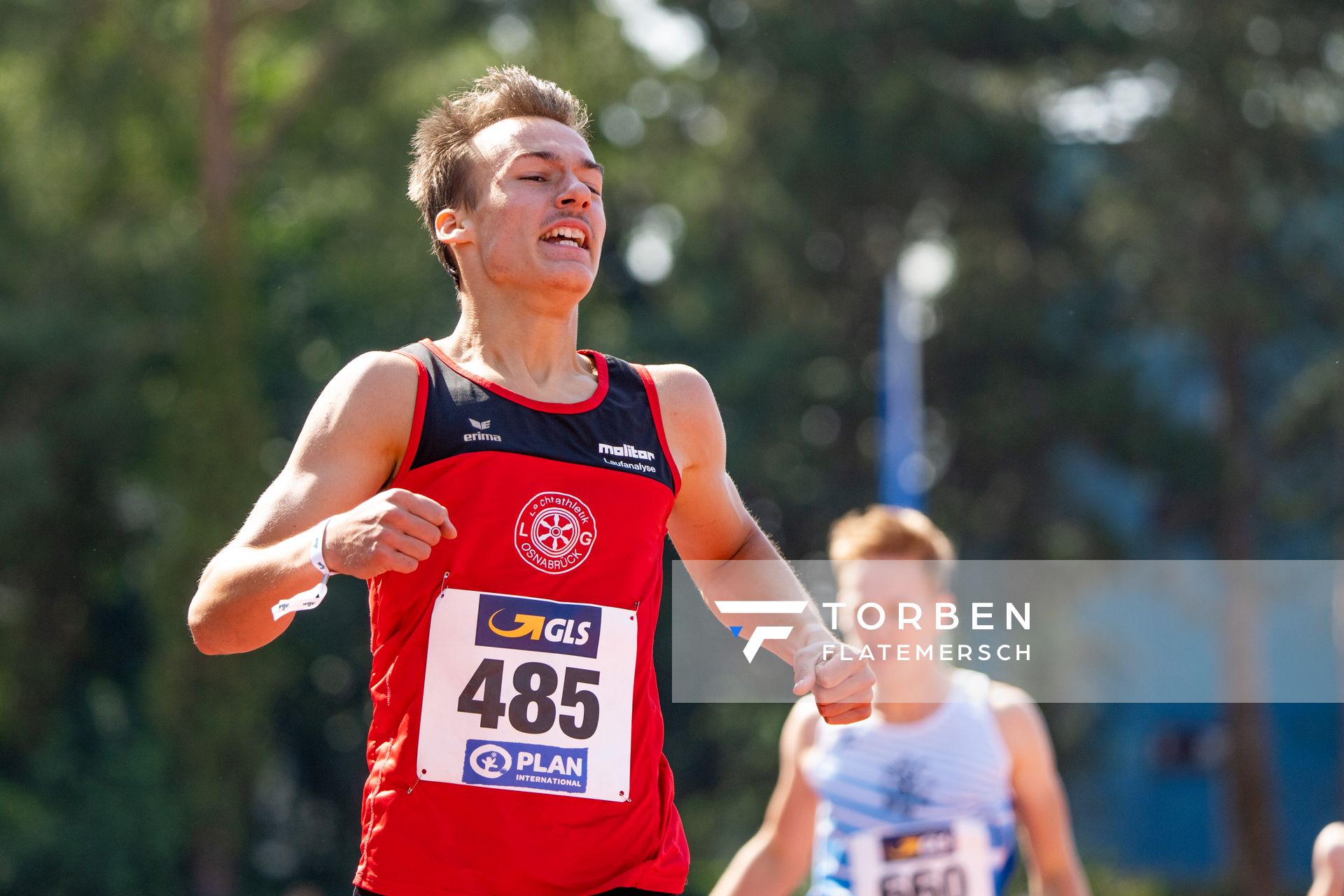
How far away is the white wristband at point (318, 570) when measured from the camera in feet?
8.77

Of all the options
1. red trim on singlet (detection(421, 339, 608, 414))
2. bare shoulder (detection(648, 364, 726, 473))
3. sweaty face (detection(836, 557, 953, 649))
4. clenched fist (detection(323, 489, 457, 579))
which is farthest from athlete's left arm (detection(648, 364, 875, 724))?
sweaty face (detection(836, 557, 953, 649))

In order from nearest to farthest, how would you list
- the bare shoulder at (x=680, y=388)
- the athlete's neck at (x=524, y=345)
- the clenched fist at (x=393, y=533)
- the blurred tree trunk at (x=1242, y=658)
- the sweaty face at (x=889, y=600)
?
the clenched fist at (x=393, y=533)
the athlete's neck at (x=524, y=345)
the bare shoulder at (x=680, y=388)
the sweaty face at (x=889, y=600)
the blurred tree trunk at (x=1242, y=658)

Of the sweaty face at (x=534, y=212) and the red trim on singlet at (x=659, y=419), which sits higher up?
the sweaty face at (x=534, y=212)

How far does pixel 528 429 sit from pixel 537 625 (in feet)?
1.14

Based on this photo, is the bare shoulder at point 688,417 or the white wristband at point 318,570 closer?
the white wristband at point 318,570

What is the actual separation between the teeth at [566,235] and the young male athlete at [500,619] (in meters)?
0.10

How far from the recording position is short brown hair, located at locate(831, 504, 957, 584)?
5180mm

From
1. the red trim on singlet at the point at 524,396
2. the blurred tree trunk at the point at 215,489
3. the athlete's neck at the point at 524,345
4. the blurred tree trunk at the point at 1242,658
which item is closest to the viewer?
the red trim on singlet at the point at 524,396

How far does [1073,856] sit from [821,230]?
1683cm

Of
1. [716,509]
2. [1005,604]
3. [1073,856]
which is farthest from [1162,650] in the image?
[716,509]

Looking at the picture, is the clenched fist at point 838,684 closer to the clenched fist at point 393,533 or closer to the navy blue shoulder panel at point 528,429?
the navy blue shoulder panel at point 528,429

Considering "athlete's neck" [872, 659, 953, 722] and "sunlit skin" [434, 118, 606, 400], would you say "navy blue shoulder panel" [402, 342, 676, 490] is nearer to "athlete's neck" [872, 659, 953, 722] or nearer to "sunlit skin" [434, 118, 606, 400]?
"sunlit skin" [434, 118, 606, 400]

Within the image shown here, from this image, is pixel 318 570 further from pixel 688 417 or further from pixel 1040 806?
pixel 1040 806

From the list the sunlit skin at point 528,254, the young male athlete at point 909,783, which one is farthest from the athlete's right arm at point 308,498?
the young male athlete at point 909,783
